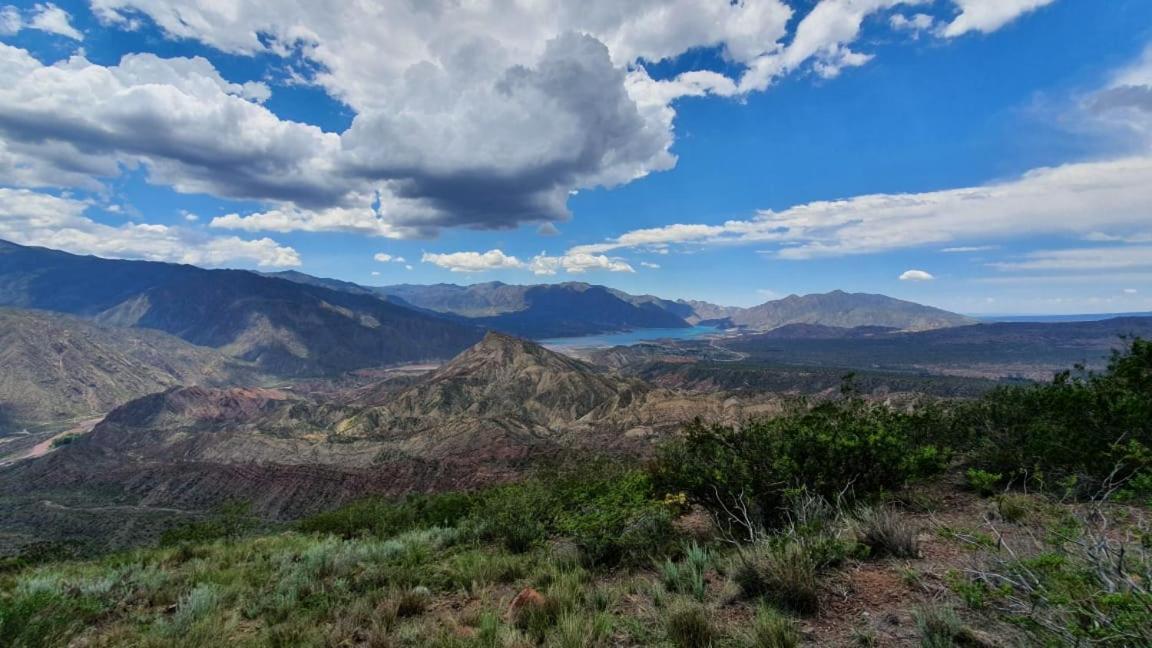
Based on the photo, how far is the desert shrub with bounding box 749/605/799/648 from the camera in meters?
4.61

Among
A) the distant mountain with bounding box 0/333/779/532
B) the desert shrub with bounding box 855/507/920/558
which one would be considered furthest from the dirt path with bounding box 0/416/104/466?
the desert shrub with bounding box 855/507/920/558

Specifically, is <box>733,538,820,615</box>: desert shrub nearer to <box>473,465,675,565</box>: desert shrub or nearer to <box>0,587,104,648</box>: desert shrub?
<box>473,465,675,565</box>: desert shrub

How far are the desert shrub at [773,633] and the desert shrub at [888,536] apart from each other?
213 cm

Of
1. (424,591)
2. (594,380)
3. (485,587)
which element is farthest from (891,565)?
(594,380)

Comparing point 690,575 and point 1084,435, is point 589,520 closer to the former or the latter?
point 690,575

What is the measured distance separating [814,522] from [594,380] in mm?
124247

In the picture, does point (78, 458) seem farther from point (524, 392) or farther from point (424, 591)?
point (424, 591)

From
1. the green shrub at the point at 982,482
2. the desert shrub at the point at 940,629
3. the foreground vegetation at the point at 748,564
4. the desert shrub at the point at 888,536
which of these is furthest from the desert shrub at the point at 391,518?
the desert shrub at the point at 940,629

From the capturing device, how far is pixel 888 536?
6.71m

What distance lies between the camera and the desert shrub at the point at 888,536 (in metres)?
6.56

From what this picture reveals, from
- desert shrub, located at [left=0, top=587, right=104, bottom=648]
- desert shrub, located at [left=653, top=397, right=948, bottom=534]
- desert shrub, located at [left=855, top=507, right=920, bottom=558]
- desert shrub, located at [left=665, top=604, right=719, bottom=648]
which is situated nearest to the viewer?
desert shrub, located at [left=665, top=604, right=719, bottom=648]

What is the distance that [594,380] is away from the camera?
13112 centimetres

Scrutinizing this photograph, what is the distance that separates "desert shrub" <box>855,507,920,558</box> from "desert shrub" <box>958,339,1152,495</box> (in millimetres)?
3305

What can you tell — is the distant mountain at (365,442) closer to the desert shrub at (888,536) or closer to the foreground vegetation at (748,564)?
the foreground vegetation at (748,564)
